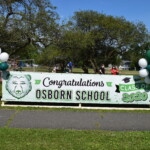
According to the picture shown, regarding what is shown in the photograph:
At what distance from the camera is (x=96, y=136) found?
5.83 metres

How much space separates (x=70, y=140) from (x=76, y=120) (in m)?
2.04

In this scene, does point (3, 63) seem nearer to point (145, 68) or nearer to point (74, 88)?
point (74, 88)

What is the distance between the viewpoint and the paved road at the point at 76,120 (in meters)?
6.76

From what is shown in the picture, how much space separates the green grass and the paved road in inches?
21.9

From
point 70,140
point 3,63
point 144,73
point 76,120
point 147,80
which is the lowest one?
point 70,140

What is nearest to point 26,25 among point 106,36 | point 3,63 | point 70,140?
point 3,63

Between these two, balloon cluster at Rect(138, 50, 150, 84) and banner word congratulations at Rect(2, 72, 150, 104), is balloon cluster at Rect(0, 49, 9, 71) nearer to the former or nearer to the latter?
banner word congratulations at Rect(2, 72, 150, 104)

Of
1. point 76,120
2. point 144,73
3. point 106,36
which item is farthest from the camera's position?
point 106,36

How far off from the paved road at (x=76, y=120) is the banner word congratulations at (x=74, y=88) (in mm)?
1032

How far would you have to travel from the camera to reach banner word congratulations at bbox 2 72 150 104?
9586 millimetres

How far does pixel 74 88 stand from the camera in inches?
378

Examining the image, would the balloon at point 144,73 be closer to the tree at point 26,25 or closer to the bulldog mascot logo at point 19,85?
the bulldog mascot logo at point 19,85

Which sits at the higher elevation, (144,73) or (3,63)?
(3,63)

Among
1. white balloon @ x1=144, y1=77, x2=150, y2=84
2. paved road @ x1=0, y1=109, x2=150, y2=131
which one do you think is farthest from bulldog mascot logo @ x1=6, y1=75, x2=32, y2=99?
white balloon @ x1=144, y1=77, x2=150, y2=84
